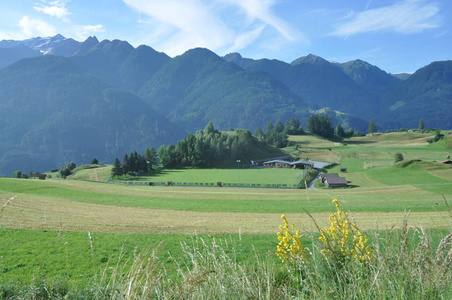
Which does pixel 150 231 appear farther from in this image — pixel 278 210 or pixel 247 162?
pixel 247 162

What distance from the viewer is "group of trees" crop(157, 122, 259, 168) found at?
370ft

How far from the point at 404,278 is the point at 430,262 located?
1.43 feet

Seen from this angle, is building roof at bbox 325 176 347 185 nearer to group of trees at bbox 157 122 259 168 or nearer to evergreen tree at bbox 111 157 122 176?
group of trees at bbox 157 122 259 168

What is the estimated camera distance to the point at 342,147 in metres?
140

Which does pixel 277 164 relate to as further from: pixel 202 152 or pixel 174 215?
pixel 174 215

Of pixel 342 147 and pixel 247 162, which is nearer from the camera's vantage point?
pixel 247 162

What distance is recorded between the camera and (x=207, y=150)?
11606 cm

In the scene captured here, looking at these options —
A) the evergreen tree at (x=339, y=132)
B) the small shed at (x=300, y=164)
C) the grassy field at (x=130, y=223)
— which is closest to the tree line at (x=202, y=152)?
the small shed at (x=300, y=164)

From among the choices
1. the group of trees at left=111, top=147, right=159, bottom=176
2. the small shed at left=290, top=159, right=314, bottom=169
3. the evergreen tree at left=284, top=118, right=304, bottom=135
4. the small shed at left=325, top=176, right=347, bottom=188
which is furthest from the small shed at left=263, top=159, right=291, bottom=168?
the evergreen tree at left=284, top=118, right=304, bottom=135

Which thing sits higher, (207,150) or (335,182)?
(207,150)

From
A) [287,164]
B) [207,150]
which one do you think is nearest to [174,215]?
[207,150]

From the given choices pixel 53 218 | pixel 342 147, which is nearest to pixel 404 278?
pixel 53 218

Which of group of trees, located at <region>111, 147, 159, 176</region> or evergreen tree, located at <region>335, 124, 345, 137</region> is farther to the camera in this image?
evergreen tree, located at <region>335, 124, 345, 137</region>


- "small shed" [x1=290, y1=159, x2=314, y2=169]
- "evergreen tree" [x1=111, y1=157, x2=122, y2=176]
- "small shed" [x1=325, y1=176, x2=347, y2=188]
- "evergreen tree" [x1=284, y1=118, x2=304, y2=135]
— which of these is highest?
"evergreen tree" [x1=284, y1=118, x2=304, y2=135]
